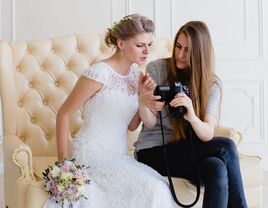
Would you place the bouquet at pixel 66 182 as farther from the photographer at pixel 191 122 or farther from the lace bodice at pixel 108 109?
the photographer at pixel 191 122

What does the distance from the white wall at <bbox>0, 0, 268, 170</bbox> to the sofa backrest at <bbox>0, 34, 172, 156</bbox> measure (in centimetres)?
90

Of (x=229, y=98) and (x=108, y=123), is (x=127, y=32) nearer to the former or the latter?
(x=108, y=123)

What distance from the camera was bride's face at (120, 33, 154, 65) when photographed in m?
1.99

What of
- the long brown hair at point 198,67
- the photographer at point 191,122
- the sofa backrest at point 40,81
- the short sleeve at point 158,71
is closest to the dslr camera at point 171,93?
the photographer at point 191,122

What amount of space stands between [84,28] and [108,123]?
5.55ft

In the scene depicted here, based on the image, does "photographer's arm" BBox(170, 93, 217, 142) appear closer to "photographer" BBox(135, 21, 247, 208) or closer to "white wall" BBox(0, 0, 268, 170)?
"photographer" BBox(135, 21, 247, 208)

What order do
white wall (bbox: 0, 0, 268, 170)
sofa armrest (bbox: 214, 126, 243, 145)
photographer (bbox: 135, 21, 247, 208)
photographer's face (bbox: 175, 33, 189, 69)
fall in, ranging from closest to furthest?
photographer (bbox: 135, 21, 247, 208)
photographer's face (bbox: 175, 33, 189, 69)
sofa armrest (bbox: 214, 126, 243, 145)
white wall (bbox: 0, 0, 268, 170)

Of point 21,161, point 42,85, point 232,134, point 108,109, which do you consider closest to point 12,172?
point 21,161

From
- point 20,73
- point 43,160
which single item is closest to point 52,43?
point 20,73

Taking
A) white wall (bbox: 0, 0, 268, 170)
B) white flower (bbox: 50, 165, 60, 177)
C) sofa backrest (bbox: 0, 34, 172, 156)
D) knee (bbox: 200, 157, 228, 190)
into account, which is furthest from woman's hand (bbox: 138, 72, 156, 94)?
white wall (bbox: 0, 0, 268, 170)

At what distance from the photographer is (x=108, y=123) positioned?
201 cm

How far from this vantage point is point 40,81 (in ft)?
8.41

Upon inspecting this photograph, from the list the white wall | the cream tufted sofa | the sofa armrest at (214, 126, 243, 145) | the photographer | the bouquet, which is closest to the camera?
the bouquet

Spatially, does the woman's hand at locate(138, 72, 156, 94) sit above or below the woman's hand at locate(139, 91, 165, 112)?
above
